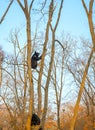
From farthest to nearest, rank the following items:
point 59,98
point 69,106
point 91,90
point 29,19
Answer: point 69,106
point 91,90
point 59,98
point 29,19

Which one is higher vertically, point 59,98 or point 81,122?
point 59,98

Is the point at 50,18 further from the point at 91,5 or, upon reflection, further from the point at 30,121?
the point at 30,121

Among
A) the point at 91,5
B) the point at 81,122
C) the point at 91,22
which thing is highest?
the point at 91,5

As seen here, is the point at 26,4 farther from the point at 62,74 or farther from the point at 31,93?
the point at 62,74

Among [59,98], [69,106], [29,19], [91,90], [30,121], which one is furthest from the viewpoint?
[69,106]

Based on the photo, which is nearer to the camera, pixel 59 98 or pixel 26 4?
pixel 26 4

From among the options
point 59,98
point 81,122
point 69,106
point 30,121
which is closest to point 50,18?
point 30,121

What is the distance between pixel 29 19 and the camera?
27.1 ft

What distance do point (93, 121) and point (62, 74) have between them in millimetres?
6283

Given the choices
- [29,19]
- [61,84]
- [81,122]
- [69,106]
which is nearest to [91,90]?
[61,84]

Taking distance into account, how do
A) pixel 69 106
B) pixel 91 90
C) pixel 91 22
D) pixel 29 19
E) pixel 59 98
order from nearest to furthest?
pixel 29 19
pixel 91 22
pixel 59 98
pixel 91 90
pixel 69 106

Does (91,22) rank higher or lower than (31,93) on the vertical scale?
higher

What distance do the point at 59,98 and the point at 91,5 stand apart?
49.6 ft

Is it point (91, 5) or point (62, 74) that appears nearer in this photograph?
point (91, 5)
